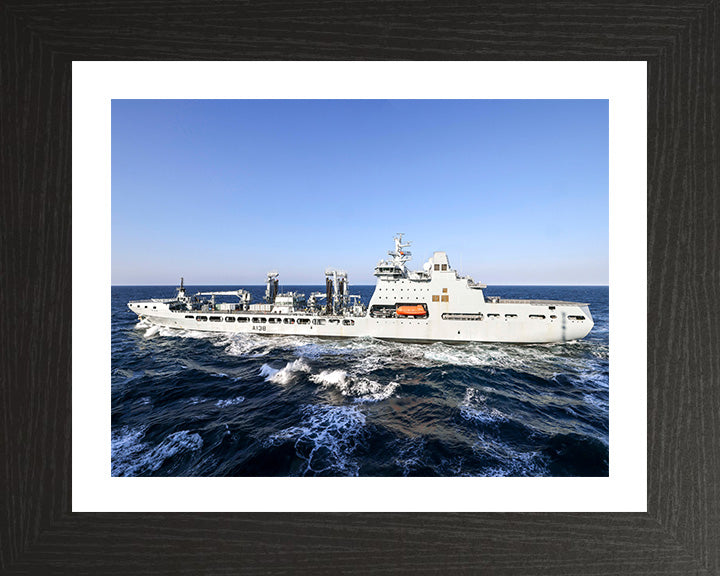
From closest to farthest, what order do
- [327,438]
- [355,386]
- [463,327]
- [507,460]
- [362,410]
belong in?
[507,460], [327,438], [362,410], [355,386], [463,327]

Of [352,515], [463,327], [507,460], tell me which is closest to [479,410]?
[507,460]

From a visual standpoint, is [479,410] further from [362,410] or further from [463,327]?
[463,327]

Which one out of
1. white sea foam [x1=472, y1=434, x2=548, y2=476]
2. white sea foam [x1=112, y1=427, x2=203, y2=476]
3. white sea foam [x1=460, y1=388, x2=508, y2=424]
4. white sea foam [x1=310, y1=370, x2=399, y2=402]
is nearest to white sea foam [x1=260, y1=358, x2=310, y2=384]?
white sea foam [x1=310, y1=370, x2=399, y2=402]

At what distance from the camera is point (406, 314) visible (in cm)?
816

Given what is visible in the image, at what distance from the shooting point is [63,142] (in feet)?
5.63

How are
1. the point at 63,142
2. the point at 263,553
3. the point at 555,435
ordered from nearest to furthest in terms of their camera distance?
the point at 263,553
the point at 63,142
the point at 555,435

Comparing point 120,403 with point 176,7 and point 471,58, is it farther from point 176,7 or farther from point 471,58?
point 471,58

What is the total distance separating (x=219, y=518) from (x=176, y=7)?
3610 mm

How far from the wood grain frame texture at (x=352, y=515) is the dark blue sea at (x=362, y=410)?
3.25ft

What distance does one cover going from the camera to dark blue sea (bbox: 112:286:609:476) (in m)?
2.74

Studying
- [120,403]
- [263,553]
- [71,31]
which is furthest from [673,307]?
[120,403]

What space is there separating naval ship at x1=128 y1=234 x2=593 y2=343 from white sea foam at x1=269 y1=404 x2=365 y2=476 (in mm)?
4704

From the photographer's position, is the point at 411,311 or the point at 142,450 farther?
the point at 411,311

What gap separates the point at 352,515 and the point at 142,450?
289 centimetres
